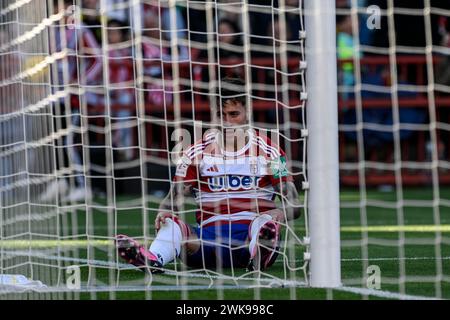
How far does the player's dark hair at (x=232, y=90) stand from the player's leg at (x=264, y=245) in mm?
796

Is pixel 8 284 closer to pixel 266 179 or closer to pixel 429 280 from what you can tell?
pixel 266 179

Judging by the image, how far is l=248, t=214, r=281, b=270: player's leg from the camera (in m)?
6.88

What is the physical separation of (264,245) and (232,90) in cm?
104

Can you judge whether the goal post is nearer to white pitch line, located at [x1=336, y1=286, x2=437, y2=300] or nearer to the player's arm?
white pitch line, located at [x1=336, y1=286, x2=437, y2=300]

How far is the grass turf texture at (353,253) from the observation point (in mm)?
5934

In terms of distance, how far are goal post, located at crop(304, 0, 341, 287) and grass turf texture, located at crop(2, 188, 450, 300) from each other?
18 centimetres

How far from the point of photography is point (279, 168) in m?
7.17

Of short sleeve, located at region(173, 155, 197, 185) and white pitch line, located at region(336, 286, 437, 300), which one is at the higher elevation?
short sleeve, located at region(173, 155, 197, 185)

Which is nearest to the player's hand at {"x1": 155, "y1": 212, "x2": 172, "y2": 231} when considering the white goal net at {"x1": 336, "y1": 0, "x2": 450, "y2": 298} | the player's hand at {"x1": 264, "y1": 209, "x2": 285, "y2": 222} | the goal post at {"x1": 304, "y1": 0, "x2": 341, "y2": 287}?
the player's hand at {"x1": 264, "y1": 209, "x2": 285, "y2": 222}

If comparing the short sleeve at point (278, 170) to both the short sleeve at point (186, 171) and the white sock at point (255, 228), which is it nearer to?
the white sock at point (255, 228)

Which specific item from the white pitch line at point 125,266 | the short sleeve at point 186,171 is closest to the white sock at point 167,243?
the white pitch line at point 125,266

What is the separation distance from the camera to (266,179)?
288 inches

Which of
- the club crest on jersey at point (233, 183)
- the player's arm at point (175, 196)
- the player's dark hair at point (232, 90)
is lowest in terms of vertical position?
the player's arm at point (175, 196)
